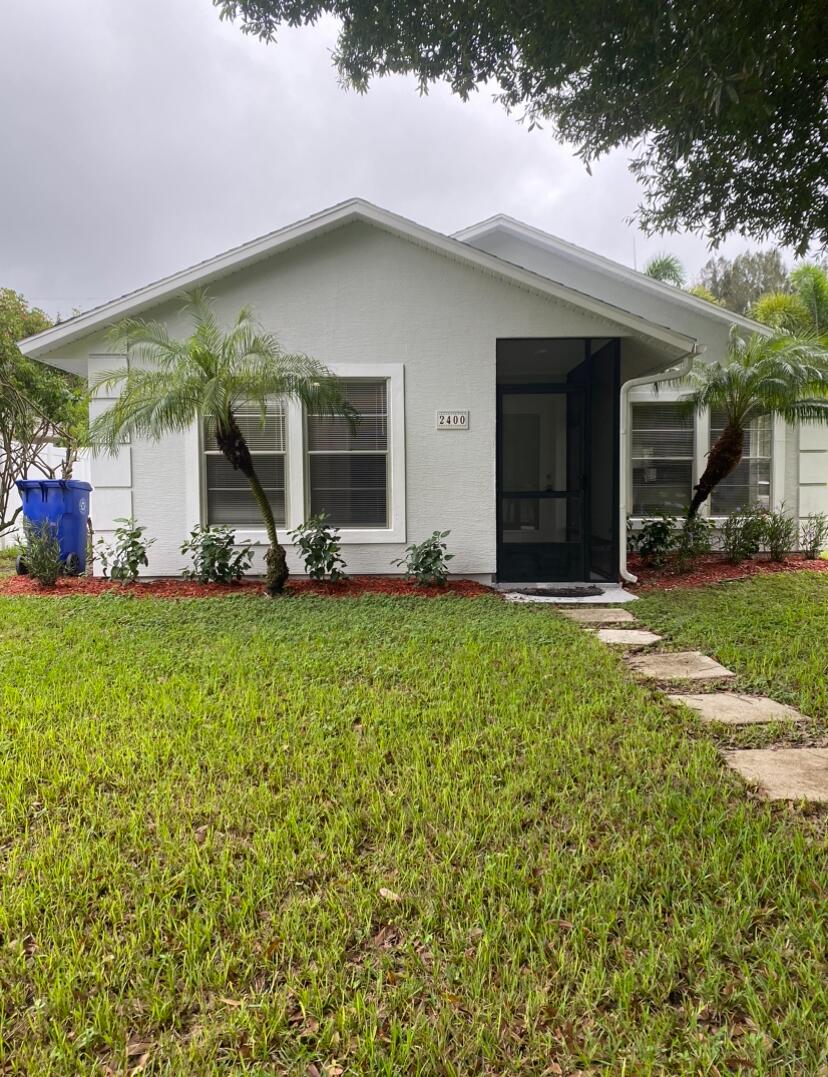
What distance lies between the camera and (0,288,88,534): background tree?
12891mm

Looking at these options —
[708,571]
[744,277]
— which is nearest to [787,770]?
[708,571]

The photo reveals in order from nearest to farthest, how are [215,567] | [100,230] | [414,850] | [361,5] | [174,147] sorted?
[414,850], [361,5], [215,567], [174,147], [100,230]

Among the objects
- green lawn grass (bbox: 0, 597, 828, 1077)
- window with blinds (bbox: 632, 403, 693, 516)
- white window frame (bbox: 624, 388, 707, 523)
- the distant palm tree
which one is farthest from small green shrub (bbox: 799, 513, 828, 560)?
the distant palm tree

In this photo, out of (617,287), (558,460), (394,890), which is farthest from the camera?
(558,460)

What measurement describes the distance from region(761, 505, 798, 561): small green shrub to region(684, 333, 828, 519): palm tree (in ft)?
3.55

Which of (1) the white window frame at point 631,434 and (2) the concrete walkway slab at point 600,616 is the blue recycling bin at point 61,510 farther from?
(1) the white window frame at point 631,434

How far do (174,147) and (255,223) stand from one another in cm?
915

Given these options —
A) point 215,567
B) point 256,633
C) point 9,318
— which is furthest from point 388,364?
point 9,318

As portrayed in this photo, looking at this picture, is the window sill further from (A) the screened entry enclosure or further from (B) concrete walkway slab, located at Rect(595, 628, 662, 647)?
(B) concrete walkway slab, located at Rect(595, 628, 662, 647)

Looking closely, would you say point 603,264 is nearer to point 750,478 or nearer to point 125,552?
point 750,478

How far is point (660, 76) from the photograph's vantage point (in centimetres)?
490

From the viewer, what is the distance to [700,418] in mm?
10938

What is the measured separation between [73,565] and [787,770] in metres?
9.03

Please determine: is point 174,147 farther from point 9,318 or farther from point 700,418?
point 700,418
